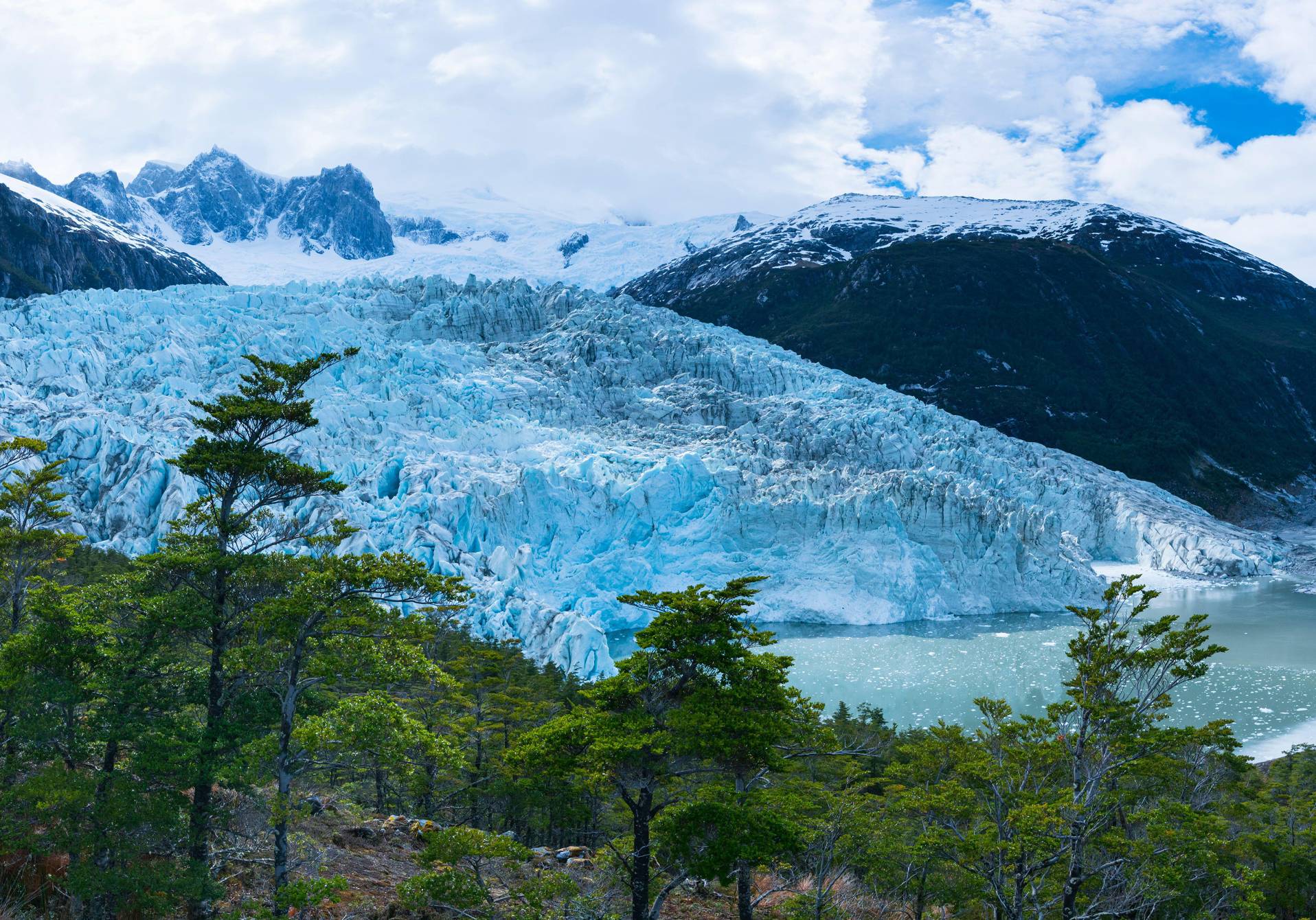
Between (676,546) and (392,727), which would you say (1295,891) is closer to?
(392,727)

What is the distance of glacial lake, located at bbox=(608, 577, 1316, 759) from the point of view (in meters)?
25.2

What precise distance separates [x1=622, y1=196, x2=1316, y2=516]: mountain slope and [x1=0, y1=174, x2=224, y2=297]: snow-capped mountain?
61862 millimetres

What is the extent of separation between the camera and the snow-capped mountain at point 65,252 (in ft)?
277

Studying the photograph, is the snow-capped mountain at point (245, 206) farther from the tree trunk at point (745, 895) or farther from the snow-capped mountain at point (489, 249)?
the tree trunk at point (745, 895)

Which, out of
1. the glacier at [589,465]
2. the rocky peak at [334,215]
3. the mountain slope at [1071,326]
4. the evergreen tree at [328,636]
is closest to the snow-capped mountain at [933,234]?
the mountain slope at [1071,326]

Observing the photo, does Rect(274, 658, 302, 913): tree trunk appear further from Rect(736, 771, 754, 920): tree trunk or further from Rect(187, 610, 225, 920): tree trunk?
Rect(736, 771, 754, 920): tree trunk

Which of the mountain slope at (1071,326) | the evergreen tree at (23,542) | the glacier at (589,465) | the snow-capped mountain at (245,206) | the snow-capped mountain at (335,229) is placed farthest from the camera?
the snow-capped mountain at (245,206)

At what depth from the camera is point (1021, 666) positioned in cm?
3011

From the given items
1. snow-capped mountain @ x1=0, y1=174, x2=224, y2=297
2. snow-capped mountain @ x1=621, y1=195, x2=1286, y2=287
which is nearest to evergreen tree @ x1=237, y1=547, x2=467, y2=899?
snow-capped mountain @ x1=0, y1=174, x2=224, y2=297

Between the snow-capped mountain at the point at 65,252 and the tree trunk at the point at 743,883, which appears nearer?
the tree trunk at the point at 743,883

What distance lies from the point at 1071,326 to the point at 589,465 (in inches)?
3307

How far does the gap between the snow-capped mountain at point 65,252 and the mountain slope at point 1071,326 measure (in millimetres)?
61862

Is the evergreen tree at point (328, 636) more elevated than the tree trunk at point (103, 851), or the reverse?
the evergreen tree at point (328, 636)

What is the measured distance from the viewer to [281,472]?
8445 mm
